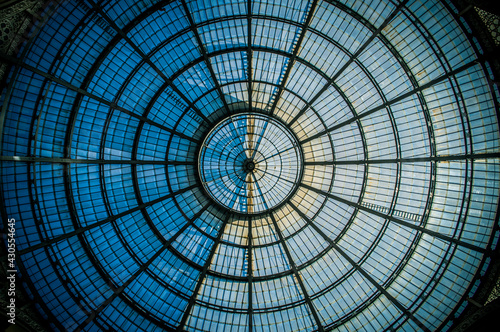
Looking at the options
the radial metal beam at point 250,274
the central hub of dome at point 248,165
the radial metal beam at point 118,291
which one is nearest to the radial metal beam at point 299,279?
the radial metal beam at point 250,274

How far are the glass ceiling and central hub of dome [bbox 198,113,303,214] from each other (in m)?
0.13

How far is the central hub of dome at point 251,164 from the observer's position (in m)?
27.0

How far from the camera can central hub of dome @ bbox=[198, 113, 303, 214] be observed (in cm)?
2698

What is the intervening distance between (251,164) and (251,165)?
0.09m

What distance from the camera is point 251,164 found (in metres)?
26.9

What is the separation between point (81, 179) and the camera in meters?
23.4

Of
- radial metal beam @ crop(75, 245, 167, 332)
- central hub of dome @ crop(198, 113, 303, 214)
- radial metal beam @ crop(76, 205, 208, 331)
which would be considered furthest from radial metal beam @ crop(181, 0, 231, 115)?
radial metal beam @ crop(75, 245, 167, 332)

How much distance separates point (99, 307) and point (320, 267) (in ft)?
58.4

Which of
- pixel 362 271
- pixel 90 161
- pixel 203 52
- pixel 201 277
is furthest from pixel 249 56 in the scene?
pixel 362 271

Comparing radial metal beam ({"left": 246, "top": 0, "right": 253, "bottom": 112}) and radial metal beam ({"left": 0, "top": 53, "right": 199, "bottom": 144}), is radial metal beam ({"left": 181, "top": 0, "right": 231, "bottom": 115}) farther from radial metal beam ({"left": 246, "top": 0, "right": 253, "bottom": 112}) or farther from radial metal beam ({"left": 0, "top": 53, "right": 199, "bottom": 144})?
radial metal beam ({"left": 0, "top": 53, "right": 199, "bottom": 144})

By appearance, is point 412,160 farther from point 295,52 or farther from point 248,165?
point 248,165

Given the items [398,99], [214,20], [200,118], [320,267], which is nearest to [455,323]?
[320,267]

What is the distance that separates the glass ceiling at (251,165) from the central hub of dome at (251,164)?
0.13 m

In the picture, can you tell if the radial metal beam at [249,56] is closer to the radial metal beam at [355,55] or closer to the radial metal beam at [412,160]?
Answer: the radial metal beam at [355,55]
